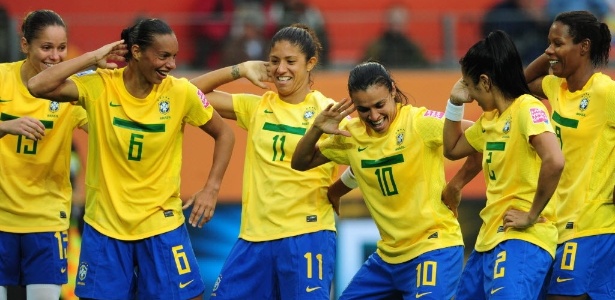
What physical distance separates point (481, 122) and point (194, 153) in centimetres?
642

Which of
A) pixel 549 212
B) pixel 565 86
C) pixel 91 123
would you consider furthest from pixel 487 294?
pixel 91 123

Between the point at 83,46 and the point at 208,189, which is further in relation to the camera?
the point at 83,46

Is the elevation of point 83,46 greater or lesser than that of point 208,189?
greater

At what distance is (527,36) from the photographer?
15117 millimetres

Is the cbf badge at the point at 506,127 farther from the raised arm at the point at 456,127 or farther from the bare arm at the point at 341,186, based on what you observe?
the bare arm at the point at 341,186

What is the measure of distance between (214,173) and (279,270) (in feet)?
2.80

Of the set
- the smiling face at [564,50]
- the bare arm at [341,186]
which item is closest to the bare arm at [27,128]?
the bare arm at [341,186]

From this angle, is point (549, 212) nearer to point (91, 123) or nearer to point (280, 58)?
point (280, 58)

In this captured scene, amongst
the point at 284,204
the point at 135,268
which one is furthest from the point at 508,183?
the point at 135,268

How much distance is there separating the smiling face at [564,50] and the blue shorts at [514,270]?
1462mm

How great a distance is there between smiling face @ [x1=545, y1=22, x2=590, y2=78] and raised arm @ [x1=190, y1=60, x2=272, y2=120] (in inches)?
85.5

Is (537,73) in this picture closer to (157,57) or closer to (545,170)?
(545,170)

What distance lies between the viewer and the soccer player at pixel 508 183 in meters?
8.07

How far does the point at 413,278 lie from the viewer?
8766mm
